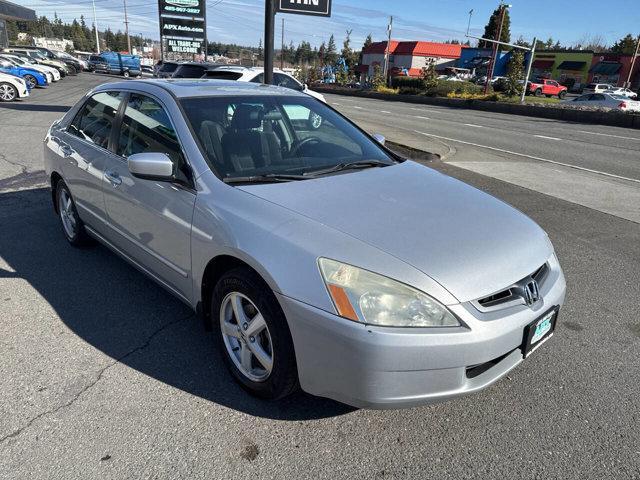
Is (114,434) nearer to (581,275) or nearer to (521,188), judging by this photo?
(581,275)

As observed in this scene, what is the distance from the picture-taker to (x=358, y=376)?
2.10 m

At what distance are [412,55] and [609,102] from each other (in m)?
51.4

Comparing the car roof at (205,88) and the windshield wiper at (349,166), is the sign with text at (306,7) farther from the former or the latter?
the windshield wiper at (349,166)

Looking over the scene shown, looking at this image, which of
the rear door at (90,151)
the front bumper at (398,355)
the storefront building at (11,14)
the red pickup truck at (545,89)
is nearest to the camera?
the front bumper at (398,355)

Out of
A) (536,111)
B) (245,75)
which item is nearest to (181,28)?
(245,75)

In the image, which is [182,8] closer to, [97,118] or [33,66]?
[33,66]

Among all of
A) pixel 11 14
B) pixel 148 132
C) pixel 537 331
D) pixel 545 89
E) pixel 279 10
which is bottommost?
pixel 537 331

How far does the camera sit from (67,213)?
465 centimetres

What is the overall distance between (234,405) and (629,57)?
223 ft

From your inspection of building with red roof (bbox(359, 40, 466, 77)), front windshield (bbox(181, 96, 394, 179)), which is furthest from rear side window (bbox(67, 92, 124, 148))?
building with red roof (bbox(359, 40, 466, 77))

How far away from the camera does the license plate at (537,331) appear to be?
2.32 meters

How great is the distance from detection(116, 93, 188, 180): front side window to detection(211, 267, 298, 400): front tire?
0.79 metres

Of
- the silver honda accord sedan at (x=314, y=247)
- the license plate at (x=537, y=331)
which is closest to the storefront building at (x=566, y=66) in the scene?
the silver honda accord sedan at (x=314, y=247)

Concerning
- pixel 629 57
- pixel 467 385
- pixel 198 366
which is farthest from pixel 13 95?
pixel 629 57
